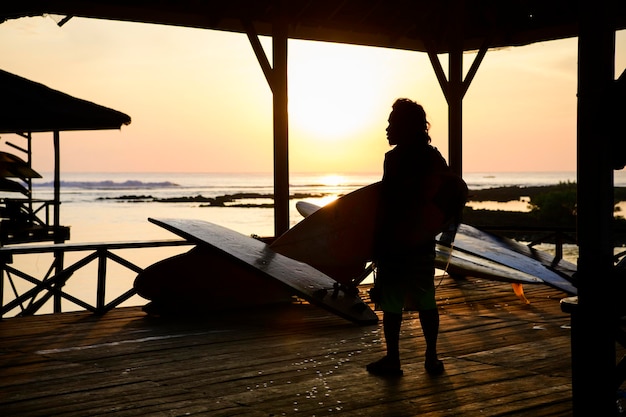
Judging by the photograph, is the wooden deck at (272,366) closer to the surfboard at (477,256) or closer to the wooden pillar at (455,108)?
the surfboard at (477,256)

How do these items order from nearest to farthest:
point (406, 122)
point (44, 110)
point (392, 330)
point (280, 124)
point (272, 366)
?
point (406, 122) → point (392, 330) → point (272, 366) → point (44, 110) → point (280, 124)

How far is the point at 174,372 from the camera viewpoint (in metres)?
4.96

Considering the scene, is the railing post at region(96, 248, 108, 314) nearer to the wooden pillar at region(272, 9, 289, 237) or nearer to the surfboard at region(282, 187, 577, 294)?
the wooden pillar at region(272, 9, 289, 237)

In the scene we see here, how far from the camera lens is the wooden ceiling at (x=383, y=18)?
854 centimetres

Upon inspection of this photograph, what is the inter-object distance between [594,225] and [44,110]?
16.5 ft

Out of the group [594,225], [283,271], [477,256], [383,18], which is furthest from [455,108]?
[594,225]

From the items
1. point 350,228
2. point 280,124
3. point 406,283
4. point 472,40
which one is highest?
point 472,40

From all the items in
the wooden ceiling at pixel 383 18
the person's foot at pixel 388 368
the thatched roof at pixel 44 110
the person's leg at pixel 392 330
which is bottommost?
the person's foot at pixel 388 368

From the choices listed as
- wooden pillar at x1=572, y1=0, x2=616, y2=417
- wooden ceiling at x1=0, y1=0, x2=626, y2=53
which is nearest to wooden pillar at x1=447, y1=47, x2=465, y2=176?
wooden ceiling at x1=0, y1=0, x2=626, y2=53

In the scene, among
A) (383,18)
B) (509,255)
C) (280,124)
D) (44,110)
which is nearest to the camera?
(44,110)

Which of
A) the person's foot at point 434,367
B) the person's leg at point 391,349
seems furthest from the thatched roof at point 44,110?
the person's foot at point 434,367

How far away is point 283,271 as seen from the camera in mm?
6961

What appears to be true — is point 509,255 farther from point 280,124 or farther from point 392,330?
point 392,330

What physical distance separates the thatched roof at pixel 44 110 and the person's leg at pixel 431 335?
3855 millimetres
